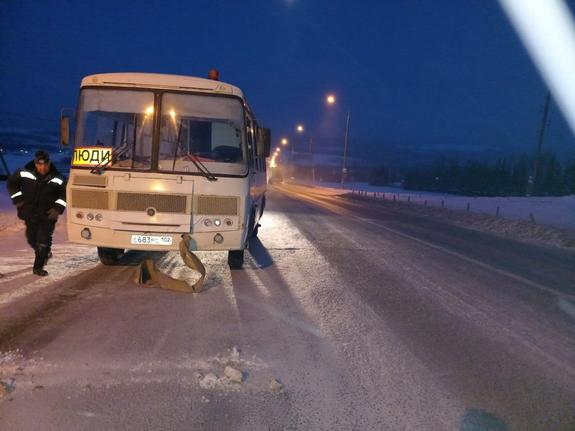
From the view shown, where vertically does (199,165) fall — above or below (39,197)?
above

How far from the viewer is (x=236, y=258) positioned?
28.0 feet

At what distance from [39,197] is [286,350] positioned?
15.1 feet

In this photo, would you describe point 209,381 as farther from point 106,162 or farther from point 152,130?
point 152,130

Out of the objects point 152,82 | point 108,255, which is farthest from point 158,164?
point 108,255

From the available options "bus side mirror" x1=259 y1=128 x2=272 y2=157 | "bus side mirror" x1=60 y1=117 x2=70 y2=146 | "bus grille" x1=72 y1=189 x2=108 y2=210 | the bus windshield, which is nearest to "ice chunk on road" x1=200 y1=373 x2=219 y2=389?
the bus windshield

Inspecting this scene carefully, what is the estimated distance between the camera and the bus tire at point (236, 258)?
8500mm

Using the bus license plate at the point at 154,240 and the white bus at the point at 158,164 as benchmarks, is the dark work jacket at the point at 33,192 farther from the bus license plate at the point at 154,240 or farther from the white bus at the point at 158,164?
the bus license plate at the point at 154,240

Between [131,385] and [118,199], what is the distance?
→ 12.8ft

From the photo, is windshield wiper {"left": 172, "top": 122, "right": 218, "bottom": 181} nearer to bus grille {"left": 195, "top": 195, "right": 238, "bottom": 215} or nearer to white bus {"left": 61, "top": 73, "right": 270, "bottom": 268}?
white bus {"left": 61, "top": 73, "right": 270, "bottom": 268}

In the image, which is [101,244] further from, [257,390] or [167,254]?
[257,390]

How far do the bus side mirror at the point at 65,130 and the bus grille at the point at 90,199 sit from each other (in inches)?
37.3

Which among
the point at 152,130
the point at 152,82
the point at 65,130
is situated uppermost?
the point at 152,82

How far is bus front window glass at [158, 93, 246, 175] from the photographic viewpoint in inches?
292

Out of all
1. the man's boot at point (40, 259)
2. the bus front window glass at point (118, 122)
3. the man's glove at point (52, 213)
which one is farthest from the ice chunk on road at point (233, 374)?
the man's boot at point (40, 259)
